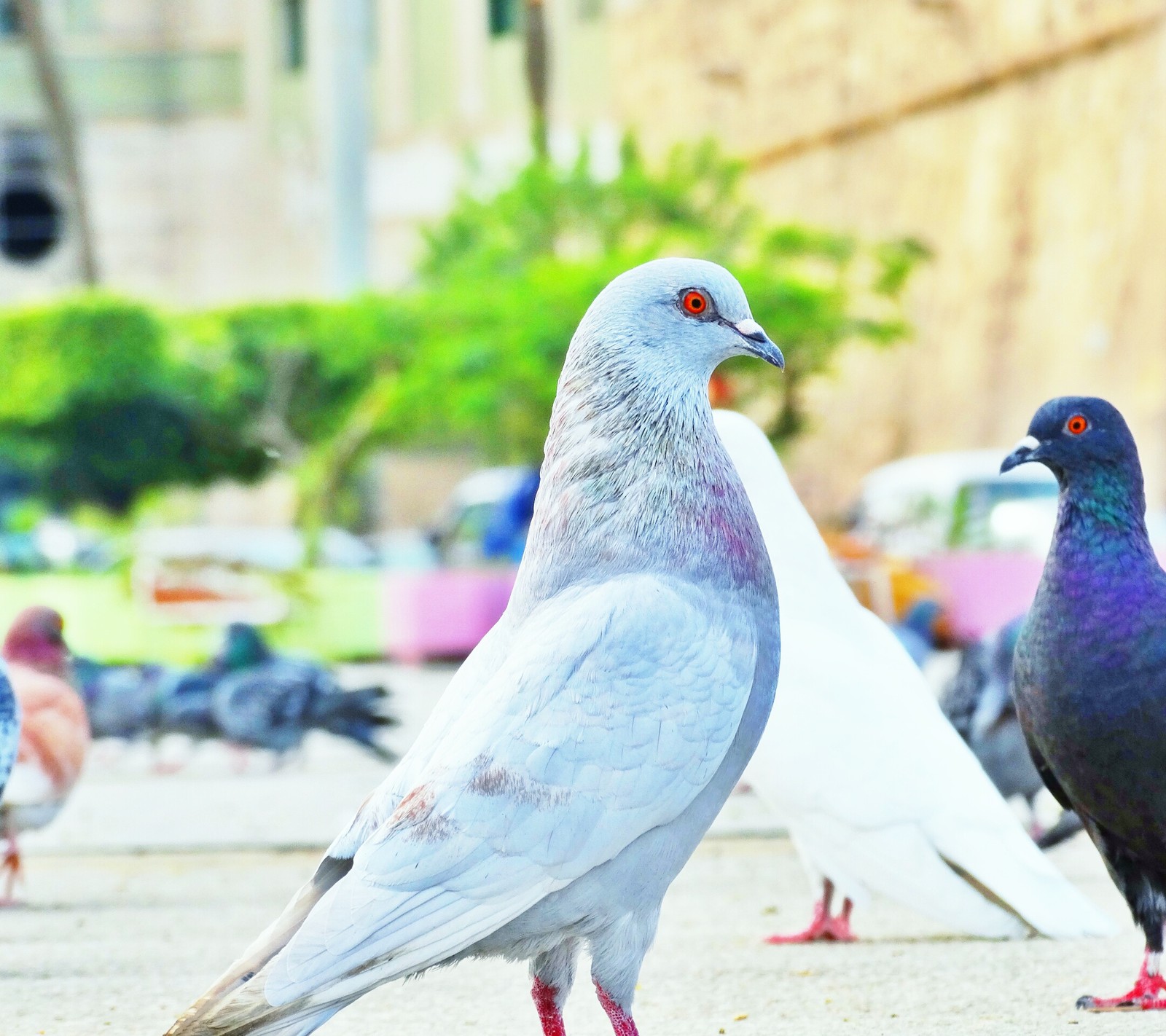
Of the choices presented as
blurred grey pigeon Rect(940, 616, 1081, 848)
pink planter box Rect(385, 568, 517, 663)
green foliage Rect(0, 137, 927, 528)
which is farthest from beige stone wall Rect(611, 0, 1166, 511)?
blurred grey pigeon Rect(940, 616, 1081, 848)

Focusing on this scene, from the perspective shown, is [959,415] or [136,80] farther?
[136,80]

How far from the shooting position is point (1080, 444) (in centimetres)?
416

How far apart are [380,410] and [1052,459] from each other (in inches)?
657

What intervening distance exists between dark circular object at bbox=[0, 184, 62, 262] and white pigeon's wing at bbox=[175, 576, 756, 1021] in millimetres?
41694

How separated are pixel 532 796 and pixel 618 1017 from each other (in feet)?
1.37

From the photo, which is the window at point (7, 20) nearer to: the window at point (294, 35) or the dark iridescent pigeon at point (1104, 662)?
the window at point (294, 35)

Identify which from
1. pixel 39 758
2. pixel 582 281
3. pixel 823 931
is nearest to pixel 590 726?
pixel 823 931

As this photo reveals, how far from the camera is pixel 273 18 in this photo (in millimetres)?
42406

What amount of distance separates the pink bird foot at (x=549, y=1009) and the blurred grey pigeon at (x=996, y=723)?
3.19 meters

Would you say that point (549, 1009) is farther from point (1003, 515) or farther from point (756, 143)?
point (756, 143)

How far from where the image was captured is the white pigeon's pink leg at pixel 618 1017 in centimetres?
309

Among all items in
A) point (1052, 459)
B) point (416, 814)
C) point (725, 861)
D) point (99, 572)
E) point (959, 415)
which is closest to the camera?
point (416, 814)

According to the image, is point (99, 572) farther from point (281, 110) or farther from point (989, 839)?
point (281, 110)

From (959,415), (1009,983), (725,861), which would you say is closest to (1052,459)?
(1009,983)
